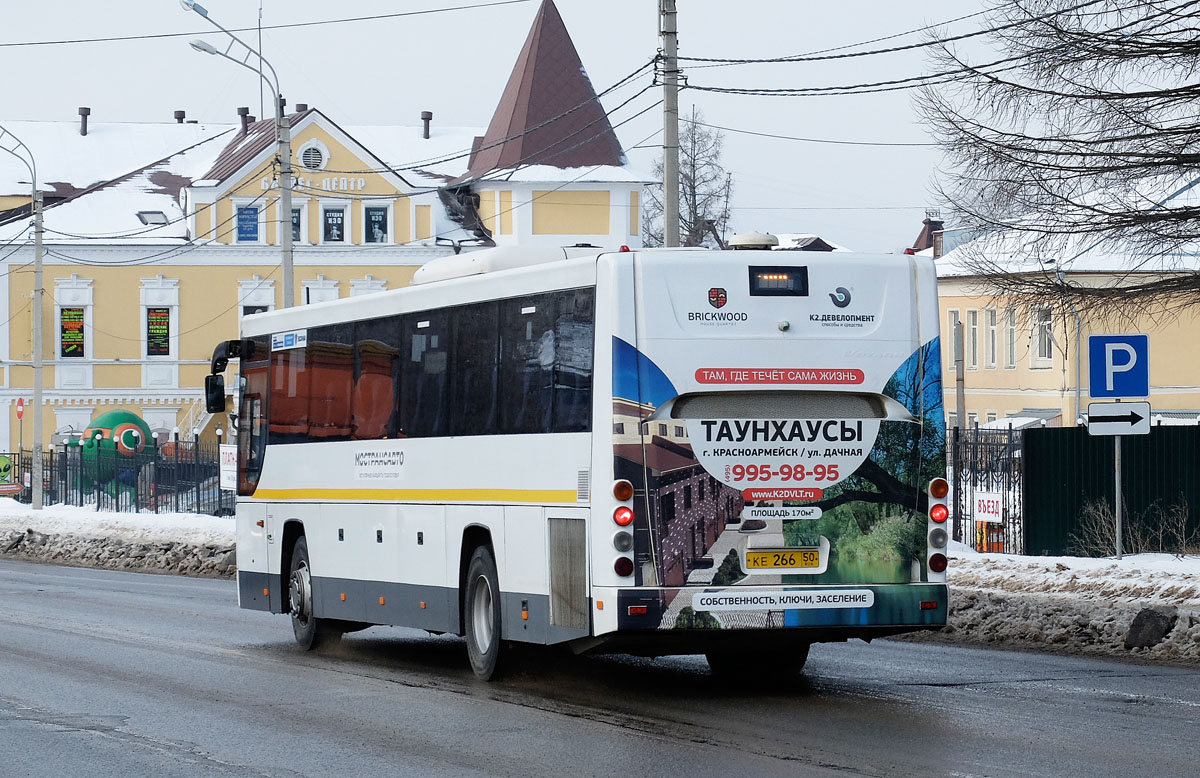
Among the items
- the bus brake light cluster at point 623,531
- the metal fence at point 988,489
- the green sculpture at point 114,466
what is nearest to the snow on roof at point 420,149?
the green sculpture at point 114,466

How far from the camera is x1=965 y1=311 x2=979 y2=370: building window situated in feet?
214

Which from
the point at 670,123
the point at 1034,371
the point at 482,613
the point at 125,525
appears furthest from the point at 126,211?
the point at 482,613

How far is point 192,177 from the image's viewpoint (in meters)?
72.9

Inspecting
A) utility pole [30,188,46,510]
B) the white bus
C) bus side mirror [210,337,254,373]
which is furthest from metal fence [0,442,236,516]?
the white bus

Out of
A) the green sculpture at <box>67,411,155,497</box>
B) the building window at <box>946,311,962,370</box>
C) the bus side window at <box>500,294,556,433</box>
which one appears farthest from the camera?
the building window at <box>946,311,962,370</box>

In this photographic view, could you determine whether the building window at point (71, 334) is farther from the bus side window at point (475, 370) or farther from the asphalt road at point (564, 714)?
the bus side window at point (475, 370)

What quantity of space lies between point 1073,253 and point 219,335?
50.6 meters

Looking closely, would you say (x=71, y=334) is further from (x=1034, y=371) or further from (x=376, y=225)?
(x=1034, y=371)

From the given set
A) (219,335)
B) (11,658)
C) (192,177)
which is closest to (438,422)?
(11,658)

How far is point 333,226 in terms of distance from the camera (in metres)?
68.9

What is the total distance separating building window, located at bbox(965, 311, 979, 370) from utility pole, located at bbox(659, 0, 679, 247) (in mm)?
42122

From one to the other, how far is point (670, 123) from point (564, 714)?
13.9 m

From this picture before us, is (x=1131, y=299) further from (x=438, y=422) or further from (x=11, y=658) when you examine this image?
(x=11, y=658)

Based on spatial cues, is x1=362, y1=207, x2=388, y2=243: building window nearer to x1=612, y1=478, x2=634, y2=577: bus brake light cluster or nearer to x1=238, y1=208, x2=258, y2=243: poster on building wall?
x1=238, y1=208, x2=258, y2=243: poster on building wall
